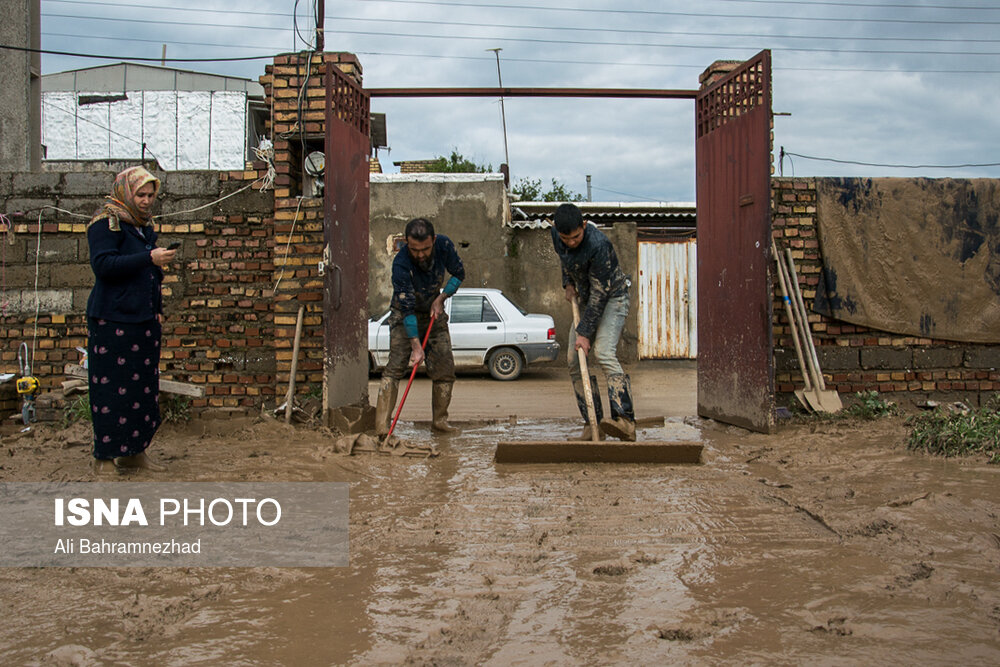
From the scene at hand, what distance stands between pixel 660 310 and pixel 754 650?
12640 mm

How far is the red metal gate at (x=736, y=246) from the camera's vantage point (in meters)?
5.50

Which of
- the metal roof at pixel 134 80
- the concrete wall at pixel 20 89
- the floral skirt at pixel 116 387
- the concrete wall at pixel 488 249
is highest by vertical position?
the metal roof at pixel 134 80

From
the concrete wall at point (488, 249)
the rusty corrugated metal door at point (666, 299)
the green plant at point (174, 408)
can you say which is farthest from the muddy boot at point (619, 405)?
the rusty corrugated metal door at point (666, 299)

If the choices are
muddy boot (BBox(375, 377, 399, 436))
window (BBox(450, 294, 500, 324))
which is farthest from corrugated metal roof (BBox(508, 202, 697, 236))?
muddy boot (BBox(375, 377, 399, 436))

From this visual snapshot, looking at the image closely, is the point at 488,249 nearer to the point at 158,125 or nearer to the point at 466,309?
the point at 466,309

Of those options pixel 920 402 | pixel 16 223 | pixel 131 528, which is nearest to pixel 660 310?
pixel 920 402

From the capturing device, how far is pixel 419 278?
5.75m

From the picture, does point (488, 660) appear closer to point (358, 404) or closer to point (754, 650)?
point (754, 650)

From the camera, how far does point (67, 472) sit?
4.29m

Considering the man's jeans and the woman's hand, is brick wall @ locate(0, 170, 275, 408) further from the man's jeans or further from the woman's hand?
the man's jeans

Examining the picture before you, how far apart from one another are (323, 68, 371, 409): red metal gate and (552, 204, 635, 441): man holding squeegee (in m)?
1.64

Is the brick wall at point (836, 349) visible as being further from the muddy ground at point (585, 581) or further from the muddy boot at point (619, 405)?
the muddy ground at point (585, 581)

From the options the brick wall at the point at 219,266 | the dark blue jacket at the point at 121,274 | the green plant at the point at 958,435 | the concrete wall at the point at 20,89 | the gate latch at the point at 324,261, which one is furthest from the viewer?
the concrete wall at the point at 20,89

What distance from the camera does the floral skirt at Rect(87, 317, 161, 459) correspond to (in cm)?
411
